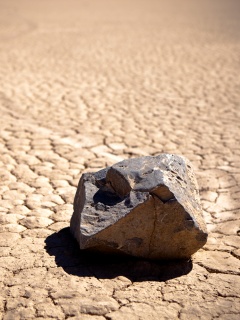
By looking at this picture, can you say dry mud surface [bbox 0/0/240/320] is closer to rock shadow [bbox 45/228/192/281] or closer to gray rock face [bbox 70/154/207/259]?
rock shadow [bbox 45/228/192/281]

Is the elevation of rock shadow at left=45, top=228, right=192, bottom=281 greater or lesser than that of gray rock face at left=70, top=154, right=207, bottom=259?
lesser

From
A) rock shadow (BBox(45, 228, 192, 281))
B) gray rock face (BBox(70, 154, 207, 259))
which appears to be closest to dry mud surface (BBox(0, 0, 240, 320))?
rock shadow (BBox(45, 228, 192, 281))

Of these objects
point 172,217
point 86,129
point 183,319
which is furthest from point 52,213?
point 86,129

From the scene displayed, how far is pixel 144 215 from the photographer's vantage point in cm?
282

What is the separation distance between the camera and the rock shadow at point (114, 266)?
2.83 metres

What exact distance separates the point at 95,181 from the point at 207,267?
807 mm

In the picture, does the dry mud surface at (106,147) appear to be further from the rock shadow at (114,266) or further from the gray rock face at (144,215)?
the gray rock face at (144,215)

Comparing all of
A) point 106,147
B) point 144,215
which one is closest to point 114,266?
point 144,215

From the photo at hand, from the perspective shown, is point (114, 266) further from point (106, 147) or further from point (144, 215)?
point (106, 147)

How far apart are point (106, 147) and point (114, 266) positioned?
7.25ft

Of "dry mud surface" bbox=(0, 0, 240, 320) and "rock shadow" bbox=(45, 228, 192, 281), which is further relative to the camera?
"rock shadow" bbox=(45, 228, 192, 281)

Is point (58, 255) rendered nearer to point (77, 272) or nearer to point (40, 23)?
point (77, 272)

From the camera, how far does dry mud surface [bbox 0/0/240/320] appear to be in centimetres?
265

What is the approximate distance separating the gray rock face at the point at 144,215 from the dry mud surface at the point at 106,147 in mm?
127
